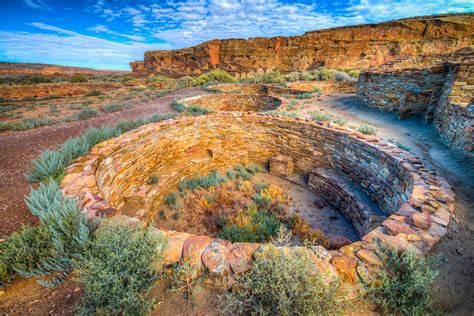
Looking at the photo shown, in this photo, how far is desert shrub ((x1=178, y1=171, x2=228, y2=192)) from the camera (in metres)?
5.59

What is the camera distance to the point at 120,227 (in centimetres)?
186

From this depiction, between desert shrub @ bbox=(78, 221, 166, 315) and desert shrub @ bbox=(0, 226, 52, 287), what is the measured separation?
42cm

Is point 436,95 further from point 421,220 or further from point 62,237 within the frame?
point 62,237

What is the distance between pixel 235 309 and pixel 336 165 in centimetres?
467

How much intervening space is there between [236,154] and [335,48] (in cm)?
2902

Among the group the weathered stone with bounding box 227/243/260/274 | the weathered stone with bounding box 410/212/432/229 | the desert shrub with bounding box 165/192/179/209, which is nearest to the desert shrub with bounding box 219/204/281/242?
the desert shrub with bounding box 165/192/179/209

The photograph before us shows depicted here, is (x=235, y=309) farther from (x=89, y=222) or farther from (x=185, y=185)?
(x=185, y=185)

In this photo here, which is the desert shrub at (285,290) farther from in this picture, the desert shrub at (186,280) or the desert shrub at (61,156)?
the desert shrub at (61,156)

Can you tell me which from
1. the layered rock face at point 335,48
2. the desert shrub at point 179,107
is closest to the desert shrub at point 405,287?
the desert shrub at point 179,107

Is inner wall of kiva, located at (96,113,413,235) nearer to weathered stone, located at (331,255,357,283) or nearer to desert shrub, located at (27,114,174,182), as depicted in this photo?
desert shrub, located at (27,114,174,182)

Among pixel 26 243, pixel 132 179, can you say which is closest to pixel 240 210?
pixel 132 179

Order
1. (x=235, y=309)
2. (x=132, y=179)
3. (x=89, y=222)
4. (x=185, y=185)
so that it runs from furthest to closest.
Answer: (x=185, y=185)
(x=132, y=179)
(x=89, y=222)
(x=235, y=309)

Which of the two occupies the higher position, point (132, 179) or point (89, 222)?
point (89, 222)

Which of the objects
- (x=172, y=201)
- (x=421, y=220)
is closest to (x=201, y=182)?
(x=172, y=201)
